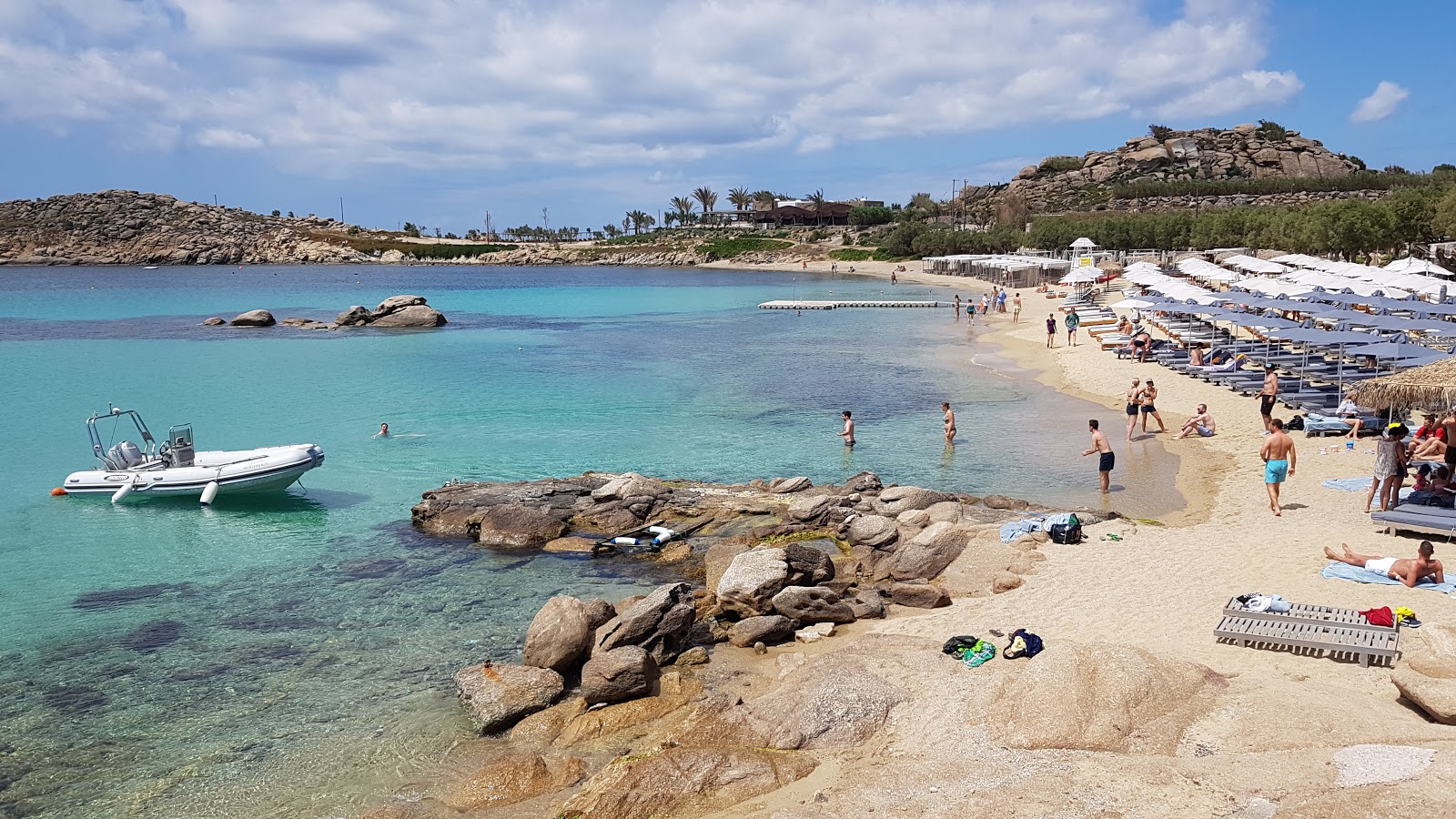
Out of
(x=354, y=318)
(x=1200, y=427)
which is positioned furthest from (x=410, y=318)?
(x=1200, y=427)

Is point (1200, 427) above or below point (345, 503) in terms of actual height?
above

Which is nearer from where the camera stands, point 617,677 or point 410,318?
point 617,677

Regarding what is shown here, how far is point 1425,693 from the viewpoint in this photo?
712 cm

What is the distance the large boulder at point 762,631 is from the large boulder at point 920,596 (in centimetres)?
156

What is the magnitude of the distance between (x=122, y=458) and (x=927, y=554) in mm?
16037

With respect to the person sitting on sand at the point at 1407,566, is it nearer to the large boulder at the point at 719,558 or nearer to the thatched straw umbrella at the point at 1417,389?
the thatched straw umbrella at the point at 1417,389

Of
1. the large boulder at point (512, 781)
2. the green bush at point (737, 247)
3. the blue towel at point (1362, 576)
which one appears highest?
the green bush at point (737, 247)

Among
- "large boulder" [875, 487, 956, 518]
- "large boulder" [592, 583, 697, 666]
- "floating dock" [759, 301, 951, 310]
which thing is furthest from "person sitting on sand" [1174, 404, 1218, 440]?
"floating dock" [759, 301, 951, 310]

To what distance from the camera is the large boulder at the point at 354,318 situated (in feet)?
178

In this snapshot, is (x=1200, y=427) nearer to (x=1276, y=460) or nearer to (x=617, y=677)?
(x=1276, y=460)

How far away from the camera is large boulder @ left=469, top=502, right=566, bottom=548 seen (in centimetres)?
1553

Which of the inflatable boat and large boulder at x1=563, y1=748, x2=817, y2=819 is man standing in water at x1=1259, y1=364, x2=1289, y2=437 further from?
the inflatable boat

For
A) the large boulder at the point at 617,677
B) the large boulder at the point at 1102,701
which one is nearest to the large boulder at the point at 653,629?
the large boulder at the point at 617,677

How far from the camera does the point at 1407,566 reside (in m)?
10.6
